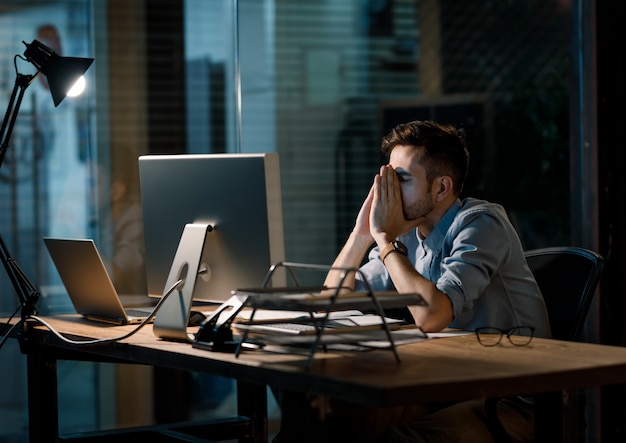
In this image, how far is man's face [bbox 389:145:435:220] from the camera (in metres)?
2.67

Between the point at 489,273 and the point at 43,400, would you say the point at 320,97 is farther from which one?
the point at 43,400

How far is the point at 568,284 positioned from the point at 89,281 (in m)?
1.21

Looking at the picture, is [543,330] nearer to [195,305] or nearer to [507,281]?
[507,281]

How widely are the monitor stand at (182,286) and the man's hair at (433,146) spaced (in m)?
0.71

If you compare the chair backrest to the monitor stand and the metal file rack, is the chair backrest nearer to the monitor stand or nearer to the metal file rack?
the metal file rack

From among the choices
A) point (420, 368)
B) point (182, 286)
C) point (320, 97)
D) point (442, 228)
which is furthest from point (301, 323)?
point (320, 97)

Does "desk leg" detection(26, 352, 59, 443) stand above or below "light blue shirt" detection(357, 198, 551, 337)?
below

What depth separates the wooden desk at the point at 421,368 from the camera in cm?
158

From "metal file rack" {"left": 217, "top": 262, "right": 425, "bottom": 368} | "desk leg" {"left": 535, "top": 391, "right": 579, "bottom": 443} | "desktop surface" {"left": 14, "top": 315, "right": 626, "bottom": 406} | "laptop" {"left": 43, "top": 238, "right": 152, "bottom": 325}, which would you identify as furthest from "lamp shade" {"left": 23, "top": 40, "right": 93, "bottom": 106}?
"desk leg" {"left": 535, "top": 391, "right": 579, "bottom": 443}

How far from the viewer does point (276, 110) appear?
3814mm

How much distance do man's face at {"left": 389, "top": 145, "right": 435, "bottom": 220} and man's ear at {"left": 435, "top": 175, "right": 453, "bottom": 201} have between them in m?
0.02

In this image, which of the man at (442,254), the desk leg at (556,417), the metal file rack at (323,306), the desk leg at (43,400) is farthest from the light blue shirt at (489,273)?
the desk leg at (43,400)

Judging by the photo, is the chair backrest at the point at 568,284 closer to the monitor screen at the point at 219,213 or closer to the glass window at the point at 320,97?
the monitor screen at the point at 219,213

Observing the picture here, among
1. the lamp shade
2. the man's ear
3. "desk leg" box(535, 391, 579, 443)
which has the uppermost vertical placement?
the lamp shade
